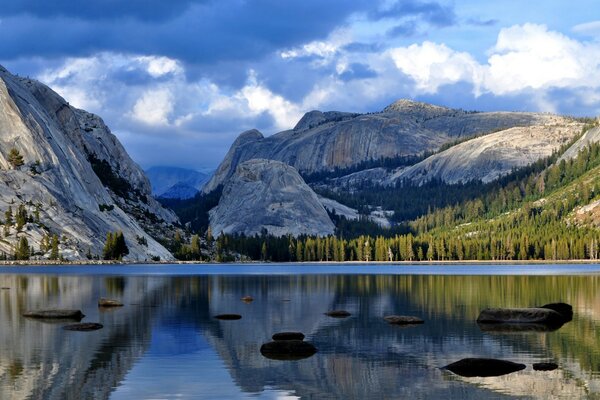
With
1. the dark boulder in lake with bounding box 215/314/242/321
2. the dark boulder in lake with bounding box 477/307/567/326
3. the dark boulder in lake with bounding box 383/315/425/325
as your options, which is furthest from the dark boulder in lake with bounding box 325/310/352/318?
the dark boulder in lake with bounding box 477/307/567/326

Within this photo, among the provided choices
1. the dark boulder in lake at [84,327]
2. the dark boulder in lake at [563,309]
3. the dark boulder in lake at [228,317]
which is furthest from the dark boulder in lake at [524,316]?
the dark boulder in lake at [84,327]

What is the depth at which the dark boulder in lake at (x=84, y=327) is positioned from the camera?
2825 inches

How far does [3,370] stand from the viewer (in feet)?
166

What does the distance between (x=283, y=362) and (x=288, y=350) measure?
3.76 meters

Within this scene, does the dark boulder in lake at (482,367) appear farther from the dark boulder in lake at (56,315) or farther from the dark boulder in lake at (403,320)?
the dark boulder in lake at (56,315)

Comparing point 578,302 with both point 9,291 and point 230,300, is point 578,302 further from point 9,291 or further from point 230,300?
point 9,291

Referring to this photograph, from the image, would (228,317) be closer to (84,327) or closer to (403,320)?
(84,327)

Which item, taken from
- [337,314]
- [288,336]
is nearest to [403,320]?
[337,314]

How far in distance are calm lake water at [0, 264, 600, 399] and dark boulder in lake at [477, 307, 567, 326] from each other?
182 cm

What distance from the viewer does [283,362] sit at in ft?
179

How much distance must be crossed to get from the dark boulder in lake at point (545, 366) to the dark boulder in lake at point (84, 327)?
37.3 meters

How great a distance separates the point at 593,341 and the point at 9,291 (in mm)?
84225

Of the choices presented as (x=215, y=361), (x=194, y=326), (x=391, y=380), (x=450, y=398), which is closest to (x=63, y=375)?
(x=215, y=361)

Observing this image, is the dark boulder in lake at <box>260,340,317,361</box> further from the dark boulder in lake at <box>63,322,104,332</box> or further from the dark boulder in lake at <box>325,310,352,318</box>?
the dark boulder in lake at <box>325,310,352,318</box>
